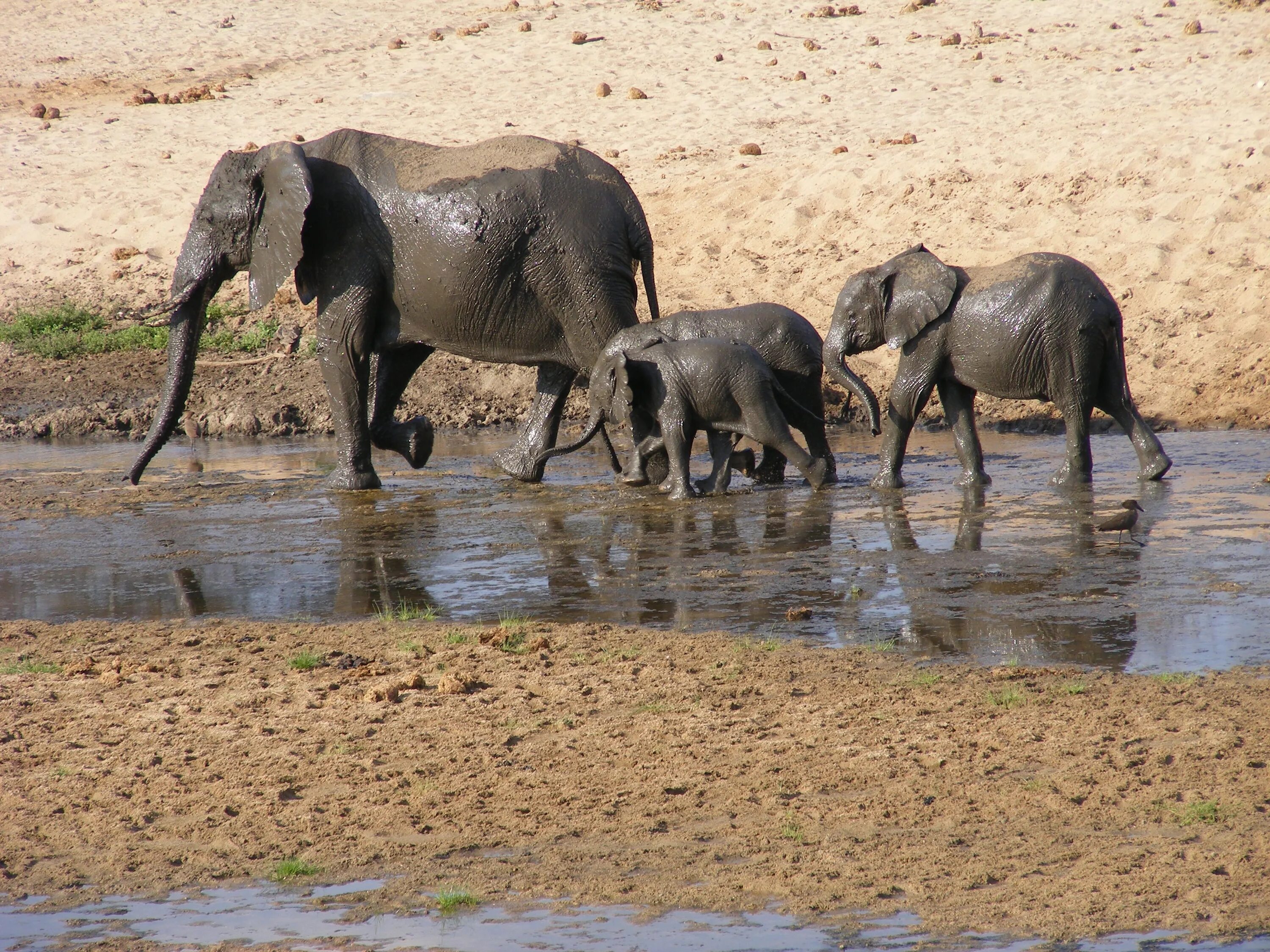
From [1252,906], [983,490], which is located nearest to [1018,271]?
[983,490]

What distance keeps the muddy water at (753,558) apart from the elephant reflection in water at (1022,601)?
16 mm

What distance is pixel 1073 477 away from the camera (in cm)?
995

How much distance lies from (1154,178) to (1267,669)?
1209 centimetres

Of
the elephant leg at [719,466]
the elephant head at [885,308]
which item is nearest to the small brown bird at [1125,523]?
the elephant head at [885,308]

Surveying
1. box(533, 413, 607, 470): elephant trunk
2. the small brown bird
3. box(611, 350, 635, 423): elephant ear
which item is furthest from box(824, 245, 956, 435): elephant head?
the small brown bird

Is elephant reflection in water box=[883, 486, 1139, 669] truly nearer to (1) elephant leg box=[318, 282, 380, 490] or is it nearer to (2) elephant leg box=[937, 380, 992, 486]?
(2) elephant leg box=[937, 380, 992, 486]

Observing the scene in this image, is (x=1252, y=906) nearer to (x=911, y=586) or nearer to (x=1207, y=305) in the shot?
(x=911, y=586)

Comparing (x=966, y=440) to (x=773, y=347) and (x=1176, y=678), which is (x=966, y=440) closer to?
(x=773, y=347)

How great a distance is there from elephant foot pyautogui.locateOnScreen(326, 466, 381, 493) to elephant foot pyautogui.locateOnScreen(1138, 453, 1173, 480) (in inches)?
205

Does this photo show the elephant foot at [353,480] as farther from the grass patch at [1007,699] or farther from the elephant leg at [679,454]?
the grass patch at [1007,699]

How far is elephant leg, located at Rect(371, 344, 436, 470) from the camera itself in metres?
11.4

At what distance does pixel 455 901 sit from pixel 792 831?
0.96 meters

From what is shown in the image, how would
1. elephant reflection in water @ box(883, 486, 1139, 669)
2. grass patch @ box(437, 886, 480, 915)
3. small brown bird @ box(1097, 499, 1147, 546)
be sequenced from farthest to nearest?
small brown bird @ box(1097, 499, 1147, 546) → elephant reflection in water @ box(883, 486, 1139, 669) → grass patch @ box(437, 886, 480, 915)

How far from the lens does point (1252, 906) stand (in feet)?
12.0
